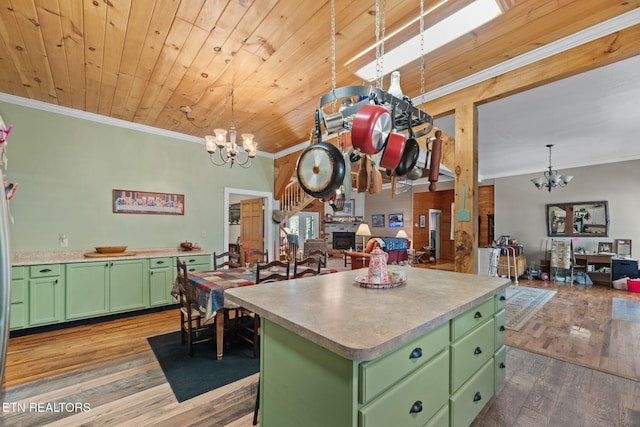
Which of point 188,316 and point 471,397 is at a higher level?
point 188,316

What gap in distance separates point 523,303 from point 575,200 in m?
3.63

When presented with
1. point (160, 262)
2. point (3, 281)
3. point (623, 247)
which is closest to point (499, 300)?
point (3, 281)

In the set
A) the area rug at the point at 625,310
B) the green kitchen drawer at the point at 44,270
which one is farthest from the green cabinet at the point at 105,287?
the area rug at the point at 625,310

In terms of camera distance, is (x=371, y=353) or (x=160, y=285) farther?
(x=160, y=285)

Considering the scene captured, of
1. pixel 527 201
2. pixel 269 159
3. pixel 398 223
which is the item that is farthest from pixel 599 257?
pixel 269 159

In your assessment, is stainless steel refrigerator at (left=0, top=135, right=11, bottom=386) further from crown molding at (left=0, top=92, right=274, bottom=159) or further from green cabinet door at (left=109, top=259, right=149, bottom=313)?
crown molding at (left=0, top=92, right=274, bottom=159)

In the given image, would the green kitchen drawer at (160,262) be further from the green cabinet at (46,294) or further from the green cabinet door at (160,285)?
the green cabinet at (46,294)

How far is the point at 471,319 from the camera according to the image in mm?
1602

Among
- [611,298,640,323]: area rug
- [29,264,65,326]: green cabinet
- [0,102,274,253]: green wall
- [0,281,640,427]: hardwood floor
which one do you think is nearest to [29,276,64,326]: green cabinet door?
[29,264,65,326]: green cabinet

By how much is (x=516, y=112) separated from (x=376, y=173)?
2.66 meters

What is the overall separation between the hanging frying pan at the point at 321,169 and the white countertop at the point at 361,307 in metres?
0.59

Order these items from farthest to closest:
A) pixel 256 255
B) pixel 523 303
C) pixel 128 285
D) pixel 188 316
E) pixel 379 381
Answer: pixel 256 255
pixel 523 303
pixel 128 285
pixel 188 316
pixel 379 381

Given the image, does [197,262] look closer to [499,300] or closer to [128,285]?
[128,285]

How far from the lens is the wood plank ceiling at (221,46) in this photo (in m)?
1.86
